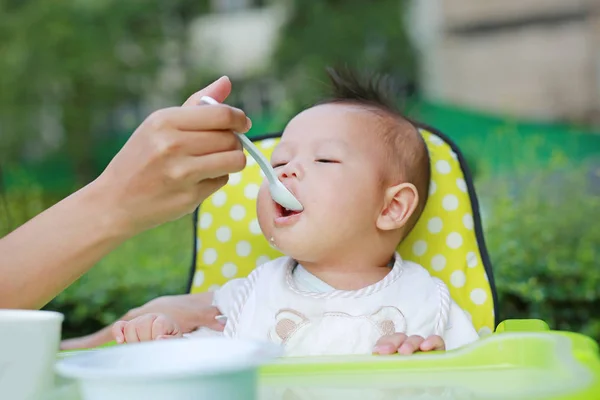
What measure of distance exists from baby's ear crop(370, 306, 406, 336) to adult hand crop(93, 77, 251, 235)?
433mm

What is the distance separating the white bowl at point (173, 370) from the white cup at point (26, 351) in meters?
0.09

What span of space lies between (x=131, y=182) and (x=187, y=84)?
7288mm

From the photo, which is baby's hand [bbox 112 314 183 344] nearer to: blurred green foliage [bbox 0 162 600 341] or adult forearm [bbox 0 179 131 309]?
adult forearm [bbox 0 179 131 309]

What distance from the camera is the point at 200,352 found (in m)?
0.72

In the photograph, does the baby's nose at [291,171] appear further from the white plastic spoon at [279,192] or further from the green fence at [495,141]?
the green fence at [495,141]

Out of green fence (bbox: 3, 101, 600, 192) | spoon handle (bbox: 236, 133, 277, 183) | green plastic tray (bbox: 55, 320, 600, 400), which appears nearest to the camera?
green plastic tray (bbox: 55, 320, 600, 400)

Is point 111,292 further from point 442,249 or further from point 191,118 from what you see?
point 191,118

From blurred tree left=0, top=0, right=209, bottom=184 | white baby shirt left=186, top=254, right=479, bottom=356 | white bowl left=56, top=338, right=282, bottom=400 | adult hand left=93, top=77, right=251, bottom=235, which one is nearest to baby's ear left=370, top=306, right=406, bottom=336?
white baby shirt left=186, top=254, right=479, bottom=356

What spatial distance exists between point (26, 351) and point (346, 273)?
2.68 feet

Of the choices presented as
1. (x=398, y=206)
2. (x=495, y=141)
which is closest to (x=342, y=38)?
(x=495, y=141)

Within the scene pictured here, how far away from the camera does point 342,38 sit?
26.1ft

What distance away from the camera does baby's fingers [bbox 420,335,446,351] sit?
1.26m

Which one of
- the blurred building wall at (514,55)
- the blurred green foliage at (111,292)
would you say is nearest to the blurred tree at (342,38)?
the blurred building wall at (514,55)

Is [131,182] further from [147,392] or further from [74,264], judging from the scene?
[147,392]
